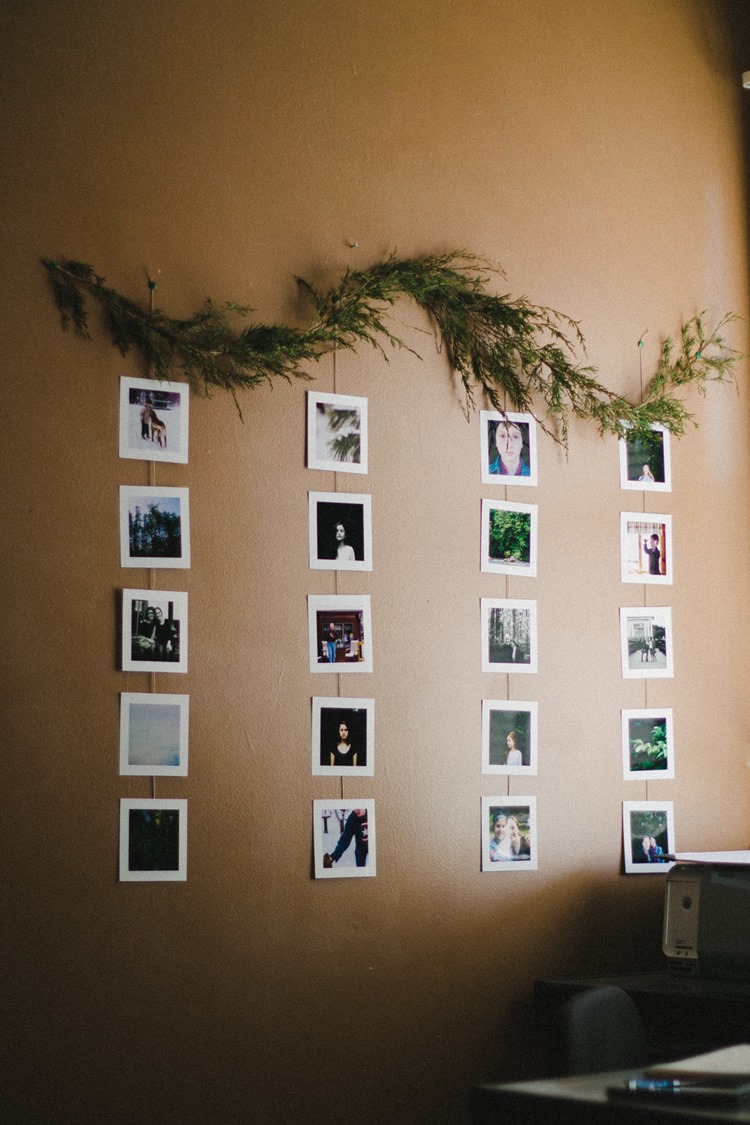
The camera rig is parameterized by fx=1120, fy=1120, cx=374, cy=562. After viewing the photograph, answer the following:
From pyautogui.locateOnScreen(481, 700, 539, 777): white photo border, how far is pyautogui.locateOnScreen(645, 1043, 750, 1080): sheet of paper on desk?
3.52 ft

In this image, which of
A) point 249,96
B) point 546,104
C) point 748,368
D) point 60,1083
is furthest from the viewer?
point 748,368

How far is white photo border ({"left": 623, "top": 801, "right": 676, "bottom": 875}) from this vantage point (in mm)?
3057

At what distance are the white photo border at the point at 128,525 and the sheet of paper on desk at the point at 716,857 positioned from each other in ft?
4.76

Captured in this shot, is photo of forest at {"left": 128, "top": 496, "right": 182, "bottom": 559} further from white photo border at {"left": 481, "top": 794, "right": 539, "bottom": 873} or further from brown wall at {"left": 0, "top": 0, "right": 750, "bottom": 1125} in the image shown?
white photo border at {"left": 481, "top": 794, "right": 539, "bottom": 873}

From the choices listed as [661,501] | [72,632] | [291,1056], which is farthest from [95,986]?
[661,501]

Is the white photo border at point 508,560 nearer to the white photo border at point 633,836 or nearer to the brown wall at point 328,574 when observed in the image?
the brown wall at point 328,574

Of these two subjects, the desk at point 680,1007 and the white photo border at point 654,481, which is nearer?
the desk at point 680,1007

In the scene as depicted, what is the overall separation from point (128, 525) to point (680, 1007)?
5.53ft

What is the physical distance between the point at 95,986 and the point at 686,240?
8.59 ft

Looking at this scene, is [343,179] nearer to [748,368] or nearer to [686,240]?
[686,240]

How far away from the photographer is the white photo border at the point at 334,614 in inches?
109

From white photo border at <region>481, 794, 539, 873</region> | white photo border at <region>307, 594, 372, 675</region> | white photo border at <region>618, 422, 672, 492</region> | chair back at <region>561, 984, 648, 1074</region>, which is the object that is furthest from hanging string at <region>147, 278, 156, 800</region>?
white photo border at <region>618, 422, 672, 492</region>

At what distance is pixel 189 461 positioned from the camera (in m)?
2.67

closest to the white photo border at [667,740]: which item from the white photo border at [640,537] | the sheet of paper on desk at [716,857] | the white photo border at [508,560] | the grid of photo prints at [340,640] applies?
the sheet of paper on desk at [716,857]
